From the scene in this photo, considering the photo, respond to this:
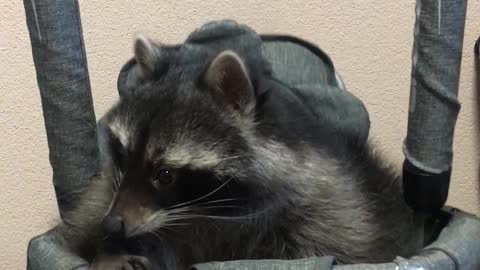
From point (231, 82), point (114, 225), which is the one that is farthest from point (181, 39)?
point (114, 225)

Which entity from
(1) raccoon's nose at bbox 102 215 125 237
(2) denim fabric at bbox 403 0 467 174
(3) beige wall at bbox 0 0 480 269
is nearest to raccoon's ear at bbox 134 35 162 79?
(1) raccoon's nose at bbox 102 215 125 237

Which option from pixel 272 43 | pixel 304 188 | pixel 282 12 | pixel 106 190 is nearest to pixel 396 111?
pixel 282 12

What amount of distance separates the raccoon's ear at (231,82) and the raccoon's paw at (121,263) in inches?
9.4

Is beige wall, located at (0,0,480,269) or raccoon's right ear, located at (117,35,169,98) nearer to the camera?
raccoon's right ear, located at (117,35,169,98)

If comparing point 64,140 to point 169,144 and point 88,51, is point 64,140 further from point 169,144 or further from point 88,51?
point 88,51

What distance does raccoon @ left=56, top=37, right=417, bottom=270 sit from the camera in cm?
89

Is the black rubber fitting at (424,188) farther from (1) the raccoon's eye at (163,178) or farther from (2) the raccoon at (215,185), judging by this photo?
(1) the raccoon's eye at (163,178)

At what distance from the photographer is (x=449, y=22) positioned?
0.88 m

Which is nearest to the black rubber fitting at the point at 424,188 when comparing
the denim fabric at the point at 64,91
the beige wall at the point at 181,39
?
the denim fabric at the point at 64,91

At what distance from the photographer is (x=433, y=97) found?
0.90 metres

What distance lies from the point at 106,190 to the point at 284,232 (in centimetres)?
27

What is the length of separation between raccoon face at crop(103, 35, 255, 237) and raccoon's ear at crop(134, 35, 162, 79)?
0.05m

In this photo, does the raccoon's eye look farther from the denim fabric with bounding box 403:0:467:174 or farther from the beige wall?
the beige wall

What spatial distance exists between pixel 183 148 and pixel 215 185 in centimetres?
6
